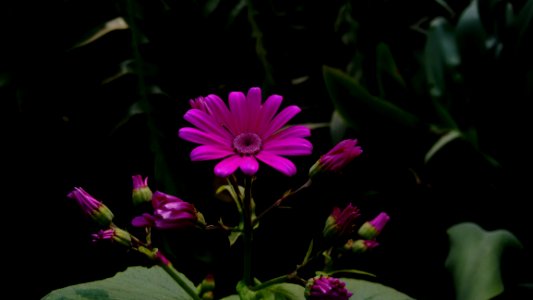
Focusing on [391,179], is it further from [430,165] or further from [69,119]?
[69,119]

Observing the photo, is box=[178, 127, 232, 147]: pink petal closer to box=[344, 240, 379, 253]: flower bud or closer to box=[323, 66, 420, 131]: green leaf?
box=[344, 240, 379, 253]: flower bud

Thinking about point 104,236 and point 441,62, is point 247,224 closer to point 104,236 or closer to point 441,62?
point 104,236

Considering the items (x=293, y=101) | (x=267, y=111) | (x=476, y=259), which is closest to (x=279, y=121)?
(x=267, y=111)

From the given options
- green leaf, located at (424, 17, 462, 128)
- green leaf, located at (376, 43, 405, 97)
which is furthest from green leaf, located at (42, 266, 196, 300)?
green leaf, located at (424, 17, 462, 128)

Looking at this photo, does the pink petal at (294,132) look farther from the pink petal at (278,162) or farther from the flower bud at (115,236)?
the flower bud at (115,236)

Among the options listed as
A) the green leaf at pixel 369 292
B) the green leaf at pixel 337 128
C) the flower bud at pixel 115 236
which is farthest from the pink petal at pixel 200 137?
the green leaf at pixel 337 128

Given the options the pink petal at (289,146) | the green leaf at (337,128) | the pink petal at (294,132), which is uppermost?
the pink petal at (294,132)
